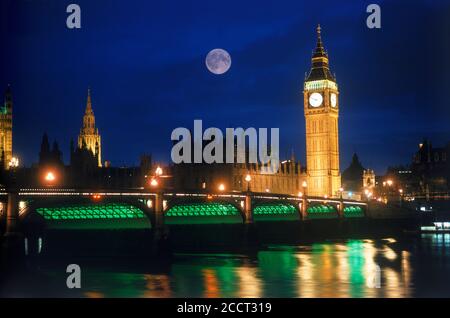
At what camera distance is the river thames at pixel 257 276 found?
48.1m

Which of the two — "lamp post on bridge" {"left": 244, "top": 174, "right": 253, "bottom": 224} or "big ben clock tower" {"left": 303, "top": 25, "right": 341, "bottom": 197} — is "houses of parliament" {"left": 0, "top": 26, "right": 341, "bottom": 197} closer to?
"big ben clock tower" {"left": 303, "top": 25, "right": 341, "bottom": 197}

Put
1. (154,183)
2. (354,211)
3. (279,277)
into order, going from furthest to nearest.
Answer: (354,211), (154,183), (279,277)

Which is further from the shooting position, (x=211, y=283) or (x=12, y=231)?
(x=12, y=231)

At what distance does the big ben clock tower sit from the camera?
5851 inches

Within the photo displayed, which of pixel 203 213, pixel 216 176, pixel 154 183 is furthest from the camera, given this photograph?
pixel 216 176

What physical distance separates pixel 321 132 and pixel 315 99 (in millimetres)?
6138

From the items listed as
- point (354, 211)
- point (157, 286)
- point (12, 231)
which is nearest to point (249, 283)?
point (157, 286)

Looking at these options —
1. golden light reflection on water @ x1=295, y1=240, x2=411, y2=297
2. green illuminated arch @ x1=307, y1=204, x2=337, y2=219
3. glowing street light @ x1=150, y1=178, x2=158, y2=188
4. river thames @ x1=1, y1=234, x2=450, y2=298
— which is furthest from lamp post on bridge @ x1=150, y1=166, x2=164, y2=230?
green illuminated arch @ x1=307, y1=204, x2=337, y2=219

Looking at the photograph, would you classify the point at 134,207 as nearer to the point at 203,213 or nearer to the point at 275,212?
the point at 203,213

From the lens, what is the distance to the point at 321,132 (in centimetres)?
14988

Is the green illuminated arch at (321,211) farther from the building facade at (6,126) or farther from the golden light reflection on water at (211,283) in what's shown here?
the building facade at (6,126)

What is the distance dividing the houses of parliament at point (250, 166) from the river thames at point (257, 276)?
4922cm

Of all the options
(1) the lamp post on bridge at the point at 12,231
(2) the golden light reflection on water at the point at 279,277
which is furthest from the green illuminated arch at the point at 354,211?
(1) the lamp post on bridge at the point at 12,231
